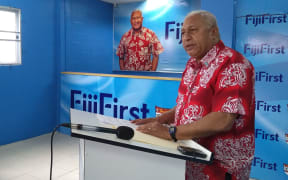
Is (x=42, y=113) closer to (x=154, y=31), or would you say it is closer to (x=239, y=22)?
(x=154, y=31)

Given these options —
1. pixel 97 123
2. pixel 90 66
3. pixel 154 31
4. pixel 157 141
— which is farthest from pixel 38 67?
pixel 157 141

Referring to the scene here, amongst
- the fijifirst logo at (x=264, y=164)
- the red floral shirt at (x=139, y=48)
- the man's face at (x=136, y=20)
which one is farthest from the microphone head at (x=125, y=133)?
the man's face at (x=136, y=20)

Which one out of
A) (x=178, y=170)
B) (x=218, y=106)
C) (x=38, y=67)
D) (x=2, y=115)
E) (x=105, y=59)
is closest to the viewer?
(x=178, y=170)

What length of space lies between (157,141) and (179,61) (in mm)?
4266

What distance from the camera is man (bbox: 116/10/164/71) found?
540 cm

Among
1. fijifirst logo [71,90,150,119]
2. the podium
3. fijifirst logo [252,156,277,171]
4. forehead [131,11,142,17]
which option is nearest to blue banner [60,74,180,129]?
fijifirst logo [71,90,150,119]

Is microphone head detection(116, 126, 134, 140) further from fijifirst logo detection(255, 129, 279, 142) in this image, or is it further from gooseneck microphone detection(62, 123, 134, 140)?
fijifirst logo detection(255, 129, 279, 142)

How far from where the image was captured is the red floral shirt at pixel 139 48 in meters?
5.40

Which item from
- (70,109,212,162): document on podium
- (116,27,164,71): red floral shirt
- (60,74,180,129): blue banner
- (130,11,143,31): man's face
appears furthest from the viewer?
(130,11,143,31): man's face

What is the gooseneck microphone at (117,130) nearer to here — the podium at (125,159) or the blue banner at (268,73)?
the podium at (125,159)

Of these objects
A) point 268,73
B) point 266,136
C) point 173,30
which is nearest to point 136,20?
point 173,30

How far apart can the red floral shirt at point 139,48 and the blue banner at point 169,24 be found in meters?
0.13

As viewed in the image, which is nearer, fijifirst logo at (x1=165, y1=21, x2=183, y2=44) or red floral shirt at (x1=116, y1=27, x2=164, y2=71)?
fijifirst logo at (x1=165, y1=21, x2=183, y2=44)

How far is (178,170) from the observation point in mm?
895
